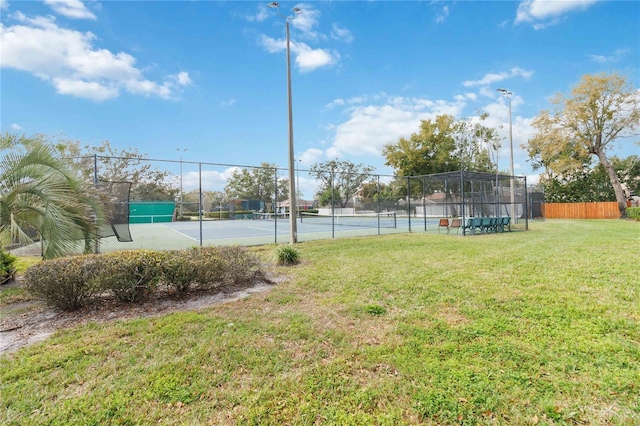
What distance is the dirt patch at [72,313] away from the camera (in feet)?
11.1

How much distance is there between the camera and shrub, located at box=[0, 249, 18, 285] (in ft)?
17.6

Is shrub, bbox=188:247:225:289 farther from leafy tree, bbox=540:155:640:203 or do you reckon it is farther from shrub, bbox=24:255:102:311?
leafy tree, bbox=540:155:640:203

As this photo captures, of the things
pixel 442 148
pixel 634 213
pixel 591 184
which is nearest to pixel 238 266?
pixel 634 213

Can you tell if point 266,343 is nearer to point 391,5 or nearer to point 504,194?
point 391,5

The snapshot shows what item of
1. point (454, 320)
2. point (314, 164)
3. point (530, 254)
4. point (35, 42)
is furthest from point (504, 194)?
point (314, 164)

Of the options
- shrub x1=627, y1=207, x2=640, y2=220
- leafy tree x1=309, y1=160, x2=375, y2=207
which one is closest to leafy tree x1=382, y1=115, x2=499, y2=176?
leafy tree x1=309, y1=160, x2=375, y2=207

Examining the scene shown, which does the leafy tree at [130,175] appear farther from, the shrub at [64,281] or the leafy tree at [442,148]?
the leafy tree at [442,148]

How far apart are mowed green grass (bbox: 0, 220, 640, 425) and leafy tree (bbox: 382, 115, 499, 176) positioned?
3093cm

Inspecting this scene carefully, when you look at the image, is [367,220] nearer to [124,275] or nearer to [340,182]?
[340,182]

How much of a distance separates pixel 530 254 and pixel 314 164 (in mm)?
47388

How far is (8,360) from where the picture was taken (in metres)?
2.80

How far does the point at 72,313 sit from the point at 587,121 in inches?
1262

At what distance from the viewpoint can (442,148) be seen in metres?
33.7

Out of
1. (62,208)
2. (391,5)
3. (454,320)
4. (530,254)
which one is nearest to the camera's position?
(454,320)
